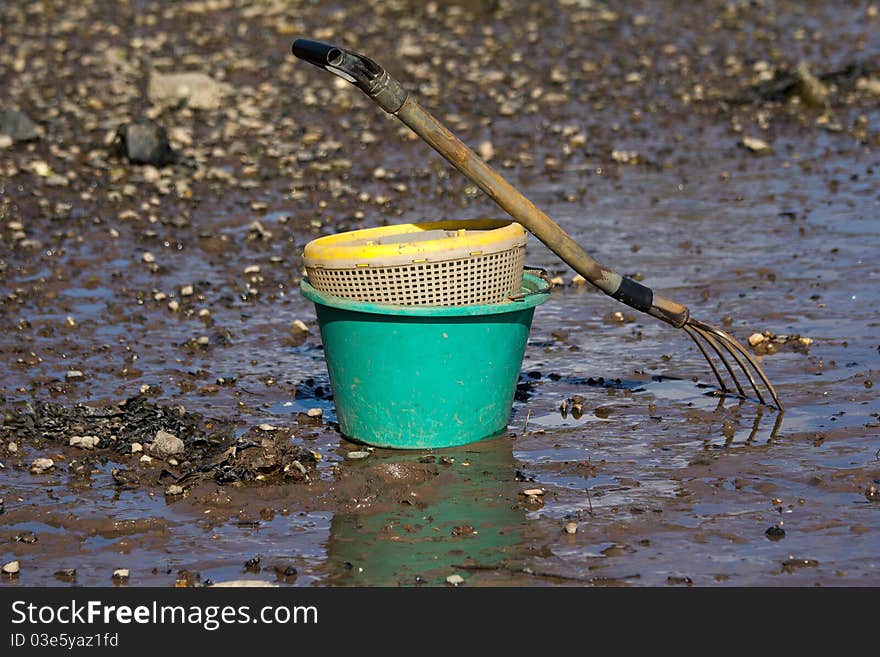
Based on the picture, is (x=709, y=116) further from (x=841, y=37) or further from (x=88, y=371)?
(x=88, y=371)

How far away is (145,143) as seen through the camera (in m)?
12.3

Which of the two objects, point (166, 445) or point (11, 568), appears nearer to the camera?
point (11, 568)

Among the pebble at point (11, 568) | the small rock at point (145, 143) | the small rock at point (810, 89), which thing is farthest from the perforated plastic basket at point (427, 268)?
the small rock at point (810, 89)

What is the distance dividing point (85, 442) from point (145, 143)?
619cm

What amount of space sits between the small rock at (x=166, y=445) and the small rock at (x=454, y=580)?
1.89 m

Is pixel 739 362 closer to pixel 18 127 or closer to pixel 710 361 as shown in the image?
pixel 710 361

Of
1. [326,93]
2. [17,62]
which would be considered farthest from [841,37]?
[17,62]

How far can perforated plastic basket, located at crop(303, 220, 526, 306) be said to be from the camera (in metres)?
5.98

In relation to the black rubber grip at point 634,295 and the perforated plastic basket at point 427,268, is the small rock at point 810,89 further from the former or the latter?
the perforated plastic basket at point 427,268

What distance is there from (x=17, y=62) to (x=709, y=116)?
8.48 m

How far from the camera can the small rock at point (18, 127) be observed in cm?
1316

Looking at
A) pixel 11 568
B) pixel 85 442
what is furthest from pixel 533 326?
pixel 11 568

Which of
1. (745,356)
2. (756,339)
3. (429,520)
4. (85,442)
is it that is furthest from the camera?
(756,339)
